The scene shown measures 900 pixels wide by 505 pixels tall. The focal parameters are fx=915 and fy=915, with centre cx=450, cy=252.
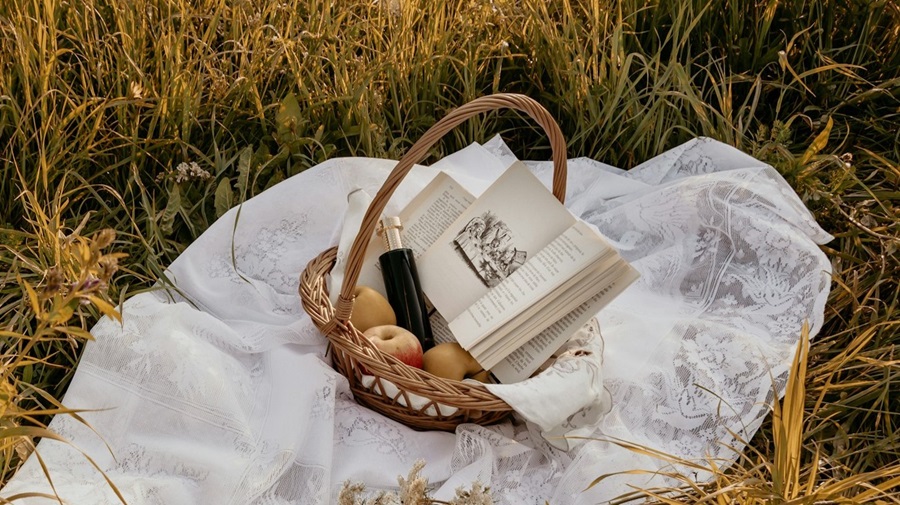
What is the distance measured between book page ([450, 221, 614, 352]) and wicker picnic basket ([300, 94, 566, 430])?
149 millimetres

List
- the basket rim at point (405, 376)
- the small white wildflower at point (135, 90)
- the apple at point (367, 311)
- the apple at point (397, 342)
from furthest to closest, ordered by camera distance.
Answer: the small white wildflower at point (135, 90) < the apple at point (367, 311) < the apple at point (397, 342) < the basket rim at point (405, 376)

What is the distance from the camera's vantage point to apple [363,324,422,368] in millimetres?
1809

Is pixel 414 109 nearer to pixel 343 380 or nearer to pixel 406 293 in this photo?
pixel 406 293

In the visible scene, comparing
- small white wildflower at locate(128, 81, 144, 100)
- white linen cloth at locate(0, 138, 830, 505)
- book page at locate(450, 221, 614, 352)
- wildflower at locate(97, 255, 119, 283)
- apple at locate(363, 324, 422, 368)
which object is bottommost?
white linen cloth at locate(0, 138, 830, 505)

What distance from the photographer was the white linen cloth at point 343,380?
5.65ft

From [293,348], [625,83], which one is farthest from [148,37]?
[625,83]

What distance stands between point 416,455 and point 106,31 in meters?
1.48

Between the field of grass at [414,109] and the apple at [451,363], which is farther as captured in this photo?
the field of grass at [414,109]

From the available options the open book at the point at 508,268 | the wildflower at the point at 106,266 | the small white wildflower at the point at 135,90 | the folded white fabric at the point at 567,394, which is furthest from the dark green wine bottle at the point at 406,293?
the wildflower at the point at 106,266

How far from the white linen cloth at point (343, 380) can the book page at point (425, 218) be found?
0.12 meters

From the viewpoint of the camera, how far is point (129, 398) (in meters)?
1.80

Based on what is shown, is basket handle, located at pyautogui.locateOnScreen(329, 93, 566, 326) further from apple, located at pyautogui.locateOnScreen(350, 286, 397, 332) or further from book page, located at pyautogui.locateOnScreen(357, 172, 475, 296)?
book page, located at pyautogui.locateOnScreen(357, 172, 475, 296)

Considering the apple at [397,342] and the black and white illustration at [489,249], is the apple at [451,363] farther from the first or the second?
the black and white illustration at [489,249]

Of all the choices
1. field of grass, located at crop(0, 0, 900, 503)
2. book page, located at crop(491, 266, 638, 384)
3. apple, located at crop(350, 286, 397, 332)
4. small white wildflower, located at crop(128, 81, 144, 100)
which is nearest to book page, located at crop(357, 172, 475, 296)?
apple, located at crop(350, 286, 397, 332)
